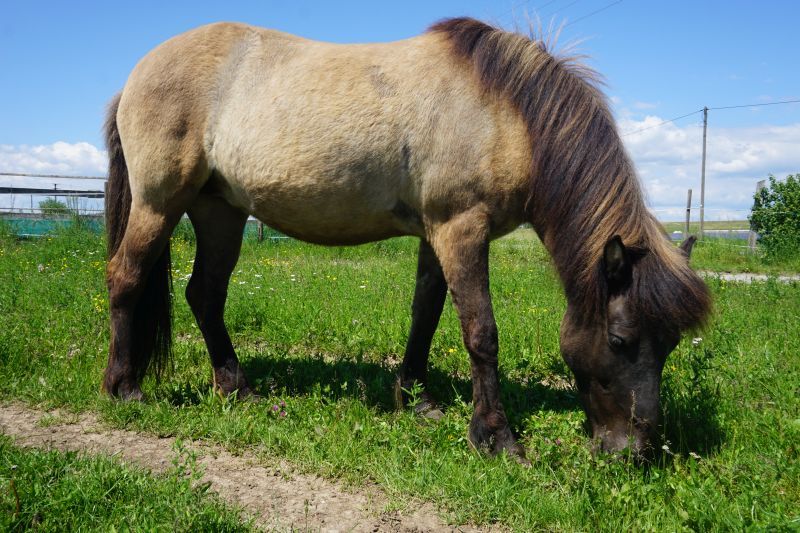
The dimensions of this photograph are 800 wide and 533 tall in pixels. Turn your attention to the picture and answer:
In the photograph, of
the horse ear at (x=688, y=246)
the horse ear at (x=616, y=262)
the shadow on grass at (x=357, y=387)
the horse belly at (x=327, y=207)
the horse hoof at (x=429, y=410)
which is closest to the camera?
the horse ear at (x=616, y=262)

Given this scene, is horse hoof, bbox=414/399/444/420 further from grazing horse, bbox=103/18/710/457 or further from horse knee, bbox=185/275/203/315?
horse knee, bbox=185/275/203/315

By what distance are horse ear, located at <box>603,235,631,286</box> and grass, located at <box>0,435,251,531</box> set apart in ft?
7.39

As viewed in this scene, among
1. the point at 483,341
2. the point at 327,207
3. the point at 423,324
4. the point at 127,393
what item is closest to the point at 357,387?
the point at 423,324

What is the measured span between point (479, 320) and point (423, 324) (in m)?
0.91

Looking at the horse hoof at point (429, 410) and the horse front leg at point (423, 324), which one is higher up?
Result: the horse front leg at point (423, 324)

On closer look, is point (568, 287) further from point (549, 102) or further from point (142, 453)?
point (142, 453)

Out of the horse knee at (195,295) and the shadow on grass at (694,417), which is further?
the horse knee at (195,295)

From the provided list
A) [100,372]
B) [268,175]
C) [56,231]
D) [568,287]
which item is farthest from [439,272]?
[56,231]

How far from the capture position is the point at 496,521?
283 centimetres

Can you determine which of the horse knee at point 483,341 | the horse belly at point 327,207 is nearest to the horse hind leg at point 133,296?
the horse belly at point 327,207

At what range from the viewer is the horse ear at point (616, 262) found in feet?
10.6

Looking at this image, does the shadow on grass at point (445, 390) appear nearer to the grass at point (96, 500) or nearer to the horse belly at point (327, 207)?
the horse belly at point (327, 207)

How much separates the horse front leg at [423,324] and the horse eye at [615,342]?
135cm

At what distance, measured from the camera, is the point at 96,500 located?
266 centimetres
